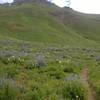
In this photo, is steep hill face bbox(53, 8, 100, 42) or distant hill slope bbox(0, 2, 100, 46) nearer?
distant hill slope bbox(0, 2, 100, 46)

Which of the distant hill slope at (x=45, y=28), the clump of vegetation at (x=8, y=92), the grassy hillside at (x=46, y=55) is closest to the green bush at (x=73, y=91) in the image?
the grassy hillside at (x=46, y=55)

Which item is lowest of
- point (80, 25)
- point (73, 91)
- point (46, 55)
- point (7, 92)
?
point (80, 25)

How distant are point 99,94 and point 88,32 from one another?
89658 millimetres

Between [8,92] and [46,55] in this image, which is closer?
[8,92]

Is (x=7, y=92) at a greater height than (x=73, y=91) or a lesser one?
greater

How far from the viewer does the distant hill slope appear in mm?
71562

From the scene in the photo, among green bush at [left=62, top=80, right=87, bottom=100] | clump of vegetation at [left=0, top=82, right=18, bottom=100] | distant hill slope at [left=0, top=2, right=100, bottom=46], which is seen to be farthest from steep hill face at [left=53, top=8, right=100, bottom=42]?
clump of vegetation at [left=0, top=82, right=18, bottom=100]

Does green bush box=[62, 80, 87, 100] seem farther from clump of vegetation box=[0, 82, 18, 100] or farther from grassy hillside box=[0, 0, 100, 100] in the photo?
clump of vegetation box=[0, 82, 18, 100]

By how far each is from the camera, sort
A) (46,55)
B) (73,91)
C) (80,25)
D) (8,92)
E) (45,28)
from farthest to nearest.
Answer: (80,25), (45,28), (46,55), (73,91), (8,92)

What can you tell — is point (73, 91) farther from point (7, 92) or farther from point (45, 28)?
point (45, 28)

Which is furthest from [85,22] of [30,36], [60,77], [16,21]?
[60,77]

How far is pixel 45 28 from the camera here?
3177 inches

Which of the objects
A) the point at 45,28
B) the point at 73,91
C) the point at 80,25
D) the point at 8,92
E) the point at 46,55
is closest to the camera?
the point at 8,92

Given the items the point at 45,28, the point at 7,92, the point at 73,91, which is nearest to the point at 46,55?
the point at 73,91
